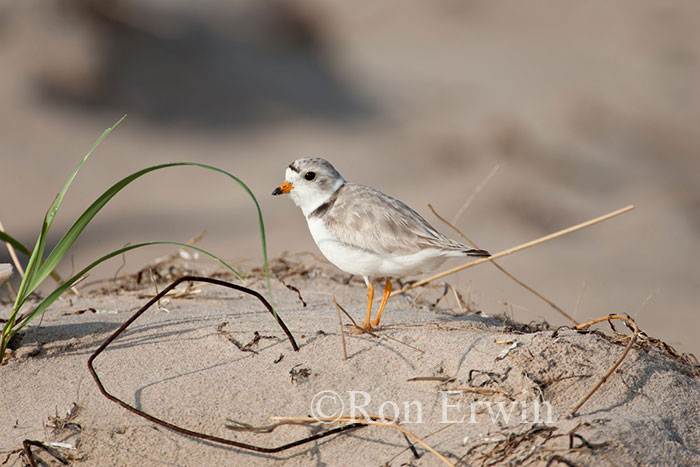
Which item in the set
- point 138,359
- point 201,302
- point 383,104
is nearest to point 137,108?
point 383,104

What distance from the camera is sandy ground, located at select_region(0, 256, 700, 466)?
2010mm

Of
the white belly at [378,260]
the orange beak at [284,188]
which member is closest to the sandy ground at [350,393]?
the white belly at [378,260]

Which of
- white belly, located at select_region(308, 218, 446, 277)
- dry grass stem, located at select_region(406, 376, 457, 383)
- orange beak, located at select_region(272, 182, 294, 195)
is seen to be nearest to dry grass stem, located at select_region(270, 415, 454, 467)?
dry grass stem, located at select_region(406, 376, 457, 383)

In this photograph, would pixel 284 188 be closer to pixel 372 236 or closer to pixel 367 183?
pixel 372 236

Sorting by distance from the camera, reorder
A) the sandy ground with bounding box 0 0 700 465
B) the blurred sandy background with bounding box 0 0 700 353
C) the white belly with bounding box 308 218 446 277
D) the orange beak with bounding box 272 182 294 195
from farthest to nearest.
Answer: the blurred sandy background with bounding box 0 0 700 353 < the orange beak with bounding box 272 182 294 195 < the white belly with bounding box 308 218 446 277 < the sandy ground with bounding box 0 0 700 465

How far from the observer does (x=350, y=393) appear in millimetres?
2266

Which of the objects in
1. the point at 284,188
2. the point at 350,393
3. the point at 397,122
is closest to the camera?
the point at 350,393

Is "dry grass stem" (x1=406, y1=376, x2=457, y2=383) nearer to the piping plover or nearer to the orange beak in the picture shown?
the piping plover

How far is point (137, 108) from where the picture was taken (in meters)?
9.55

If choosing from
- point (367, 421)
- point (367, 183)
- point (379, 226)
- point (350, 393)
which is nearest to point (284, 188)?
point (379, 226)

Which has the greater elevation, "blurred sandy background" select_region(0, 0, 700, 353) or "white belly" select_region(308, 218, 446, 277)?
"blurred sandy background" select_region(0, 0, 700, 353)

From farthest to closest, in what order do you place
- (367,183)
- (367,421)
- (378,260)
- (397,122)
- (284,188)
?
(397,122) → (367,183) → (284,188) → (378,260) → (367,421)

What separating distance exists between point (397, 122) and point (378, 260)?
6.95 meters

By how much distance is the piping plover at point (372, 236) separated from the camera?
107 inches
